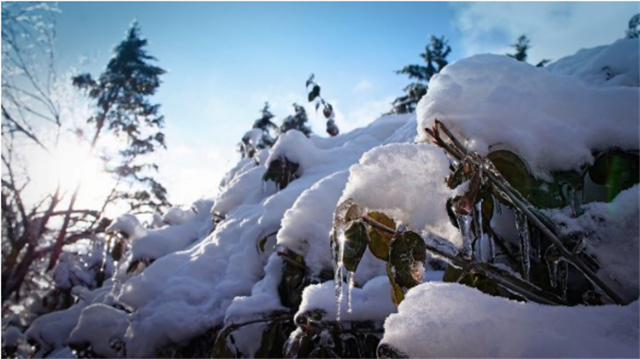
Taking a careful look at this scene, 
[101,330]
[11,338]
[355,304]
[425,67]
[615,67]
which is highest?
[425,67]

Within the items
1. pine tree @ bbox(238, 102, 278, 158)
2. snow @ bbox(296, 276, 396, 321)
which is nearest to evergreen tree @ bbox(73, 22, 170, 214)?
pine tree @ bbox(238, 102, 278, 158)

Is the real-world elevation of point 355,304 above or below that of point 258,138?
below

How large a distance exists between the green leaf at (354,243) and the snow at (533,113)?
0.25 metres

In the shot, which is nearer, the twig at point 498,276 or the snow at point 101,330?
the twig at point 498,276

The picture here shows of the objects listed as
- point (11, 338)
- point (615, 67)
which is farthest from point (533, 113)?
point (11, 338)

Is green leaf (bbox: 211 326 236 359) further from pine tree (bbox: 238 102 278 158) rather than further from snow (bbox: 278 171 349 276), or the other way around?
pine tree (bbox: 238 102 278 158)

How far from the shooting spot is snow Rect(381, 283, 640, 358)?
0.44 m

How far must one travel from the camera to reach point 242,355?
4.60 feet

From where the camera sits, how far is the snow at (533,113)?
67 cm

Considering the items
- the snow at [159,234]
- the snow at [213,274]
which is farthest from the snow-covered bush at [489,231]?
the snow at [159,234]

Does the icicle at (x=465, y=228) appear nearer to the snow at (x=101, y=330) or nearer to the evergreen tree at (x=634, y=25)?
the evergreen tree at (x=634, y=25)

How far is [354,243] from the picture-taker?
1.96 ft

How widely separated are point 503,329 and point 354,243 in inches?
9.5

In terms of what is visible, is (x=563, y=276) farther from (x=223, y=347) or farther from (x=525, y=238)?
(x=223, y=347)
